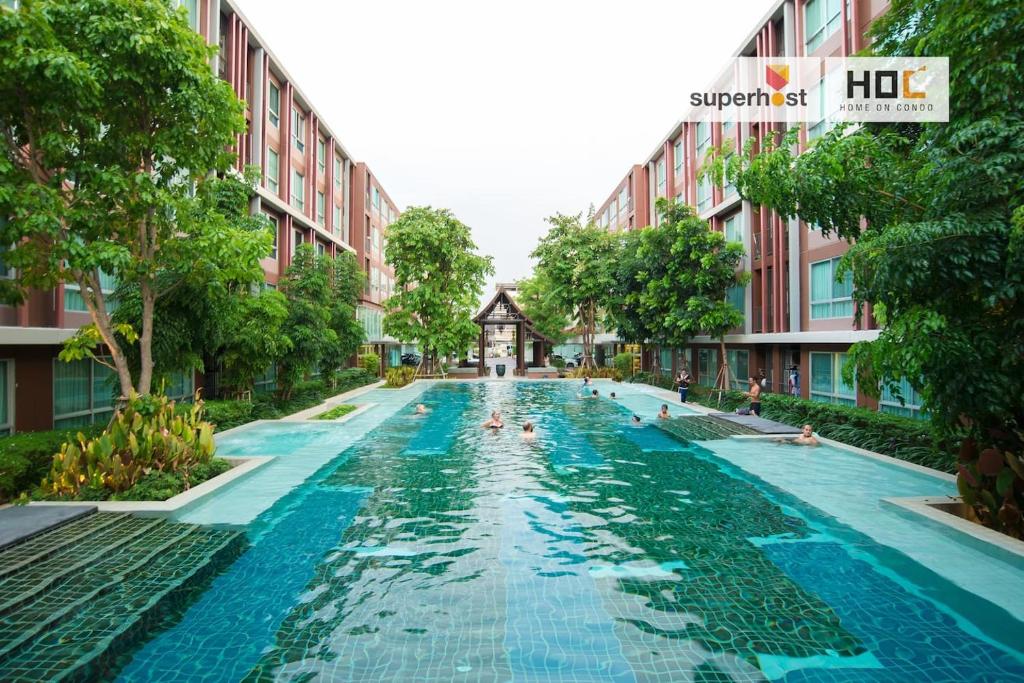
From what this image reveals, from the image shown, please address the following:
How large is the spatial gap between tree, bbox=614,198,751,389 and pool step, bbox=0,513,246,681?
22016mm

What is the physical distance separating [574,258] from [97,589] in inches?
1469

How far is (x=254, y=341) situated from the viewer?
17.4m

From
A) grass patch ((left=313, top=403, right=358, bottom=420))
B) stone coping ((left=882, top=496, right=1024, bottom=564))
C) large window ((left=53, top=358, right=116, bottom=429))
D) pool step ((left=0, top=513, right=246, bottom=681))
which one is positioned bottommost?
pool step ((left=0, top=513, right=246, bottom=681))

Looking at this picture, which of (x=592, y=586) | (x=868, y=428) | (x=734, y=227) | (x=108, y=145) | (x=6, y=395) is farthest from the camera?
(x=734, y=227)

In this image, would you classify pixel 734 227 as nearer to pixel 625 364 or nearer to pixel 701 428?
pixel 701 428

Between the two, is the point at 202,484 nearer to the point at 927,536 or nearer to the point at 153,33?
the point at 153,33

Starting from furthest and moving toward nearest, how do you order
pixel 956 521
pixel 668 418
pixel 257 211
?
1. pixel 257 211
2. pixel 668 418
3. pixel 956 521

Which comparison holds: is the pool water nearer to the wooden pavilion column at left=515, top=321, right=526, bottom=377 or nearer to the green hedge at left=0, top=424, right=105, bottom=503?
the green hedge at left=0, top=424, right=105, bottom=503

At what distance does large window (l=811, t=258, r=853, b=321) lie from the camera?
65.3 feet

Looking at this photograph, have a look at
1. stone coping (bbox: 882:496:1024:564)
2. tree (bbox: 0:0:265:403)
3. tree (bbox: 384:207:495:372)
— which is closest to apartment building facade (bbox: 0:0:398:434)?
tree (bbox: 0:0:265:403)

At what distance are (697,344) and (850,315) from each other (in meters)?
14.5

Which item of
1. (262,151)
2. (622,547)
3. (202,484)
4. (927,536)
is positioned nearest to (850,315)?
(927,536)

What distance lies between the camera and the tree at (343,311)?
85.8 ft

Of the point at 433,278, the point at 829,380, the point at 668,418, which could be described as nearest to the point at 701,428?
the point at 668,418
